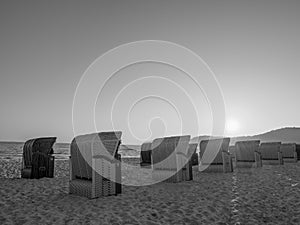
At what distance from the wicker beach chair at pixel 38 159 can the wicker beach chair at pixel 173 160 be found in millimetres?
5209

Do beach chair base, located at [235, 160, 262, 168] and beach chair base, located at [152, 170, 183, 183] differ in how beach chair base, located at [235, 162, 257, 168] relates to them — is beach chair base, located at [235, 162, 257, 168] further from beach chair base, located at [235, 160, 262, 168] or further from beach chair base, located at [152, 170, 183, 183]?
beach chair base, located at [152, 170, 183, 183]

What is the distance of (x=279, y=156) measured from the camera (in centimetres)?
2006

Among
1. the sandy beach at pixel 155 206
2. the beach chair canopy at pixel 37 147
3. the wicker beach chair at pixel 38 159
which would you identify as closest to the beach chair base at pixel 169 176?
the sandy beach at pixel 155 206

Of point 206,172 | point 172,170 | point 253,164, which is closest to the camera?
point 172,170

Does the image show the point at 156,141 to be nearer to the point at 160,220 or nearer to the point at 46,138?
the point at 46,138

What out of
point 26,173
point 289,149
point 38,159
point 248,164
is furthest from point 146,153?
point 289,149

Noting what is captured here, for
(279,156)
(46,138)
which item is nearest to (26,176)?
(46,138)

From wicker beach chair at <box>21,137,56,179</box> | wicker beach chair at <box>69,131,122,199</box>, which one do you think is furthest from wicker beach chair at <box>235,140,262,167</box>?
wicker beach chair at <box>21,137,56,179</box>

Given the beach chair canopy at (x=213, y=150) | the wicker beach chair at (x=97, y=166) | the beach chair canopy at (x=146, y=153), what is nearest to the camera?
the wicker beach chair at (x=97, y=166)

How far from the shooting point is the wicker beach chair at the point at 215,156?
14953 mm

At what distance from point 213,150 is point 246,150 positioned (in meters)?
3.94

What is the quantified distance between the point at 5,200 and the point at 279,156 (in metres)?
19.7

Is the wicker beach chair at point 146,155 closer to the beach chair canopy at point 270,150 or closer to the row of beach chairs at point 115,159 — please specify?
the row of beach chairs at point 115,159

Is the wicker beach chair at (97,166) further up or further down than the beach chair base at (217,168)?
further up
